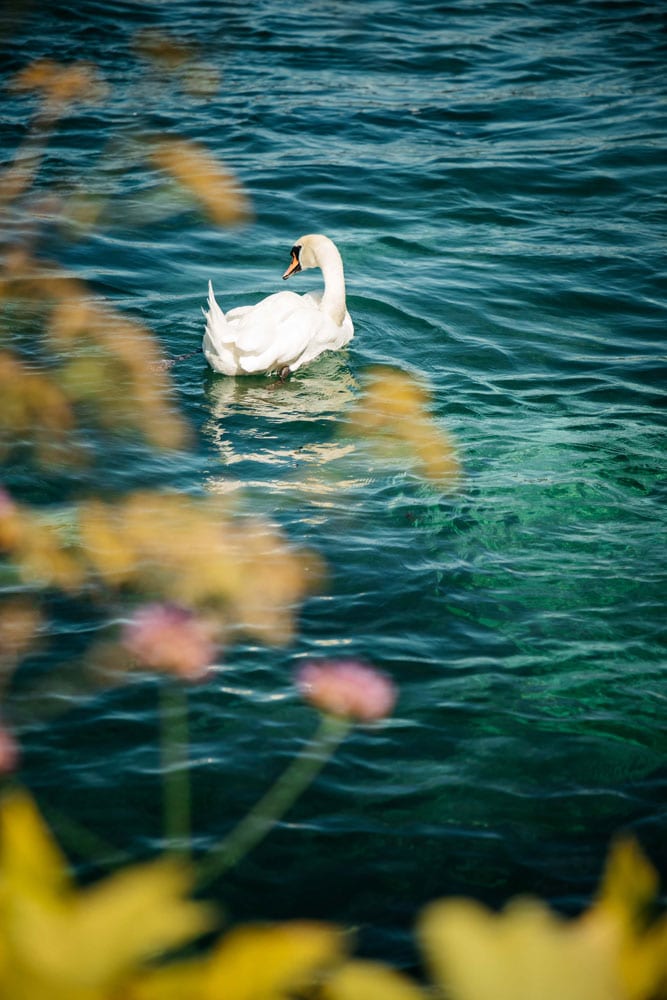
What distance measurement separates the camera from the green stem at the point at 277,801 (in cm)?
264

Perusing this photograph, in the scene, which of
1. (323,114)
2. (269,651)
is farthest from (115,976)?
(323,114)

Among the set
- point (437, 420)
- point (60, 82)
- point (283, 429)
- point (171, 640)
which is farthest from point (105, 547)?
point (60, 82)

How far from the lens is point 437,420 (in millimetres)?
5492

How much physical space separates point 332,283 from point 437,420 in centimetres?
160

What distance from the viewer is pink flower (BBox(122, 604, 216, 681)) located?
345 centimetres

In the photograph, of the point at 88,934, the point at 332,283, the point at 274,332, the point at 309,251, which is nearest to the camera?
the point at 88,934

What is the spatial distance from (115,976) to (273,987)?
0.11 meters

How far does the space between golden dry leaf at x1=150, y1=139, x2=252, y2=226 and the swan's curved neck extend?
1981 millimetres

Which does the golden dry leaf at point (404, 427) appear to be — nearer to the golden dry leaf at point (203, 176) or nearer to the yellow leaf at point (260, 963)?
the golden dry leaf at point (203, 176)

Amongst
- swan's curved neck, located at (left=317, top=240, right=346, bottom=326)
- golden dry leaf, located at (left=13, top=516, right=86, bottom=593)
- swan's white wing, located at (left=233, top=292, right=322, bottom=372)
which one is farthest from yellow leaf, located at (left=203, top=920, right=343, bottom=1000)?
swan's curved neck, located at (left=317, top=240, right=346, bottom=326)

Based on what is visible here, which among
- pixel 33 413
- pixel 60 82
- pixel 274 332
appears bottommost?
pixel 33 413

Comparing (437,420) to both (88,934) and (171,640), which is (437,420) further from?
(88,934)

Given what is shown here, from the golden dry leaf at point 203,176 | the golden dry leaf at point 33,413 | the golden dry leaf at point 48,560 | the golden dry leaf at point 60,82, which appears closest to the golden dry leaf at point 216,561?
the golden dry leaf at point 48,560

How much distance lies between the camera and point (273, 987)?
0.67 metres
